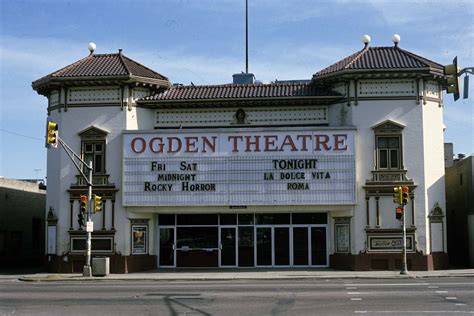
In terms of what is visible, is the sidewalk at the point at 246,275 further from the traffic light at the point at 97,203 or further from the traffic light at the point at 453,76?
the traffic light at the point at 453,76

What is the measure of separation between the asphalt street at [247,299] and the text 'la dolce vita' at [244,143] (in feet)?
28.8

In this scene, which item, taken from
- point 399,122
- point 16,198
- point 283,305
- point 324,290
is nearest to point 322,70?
point 399,122

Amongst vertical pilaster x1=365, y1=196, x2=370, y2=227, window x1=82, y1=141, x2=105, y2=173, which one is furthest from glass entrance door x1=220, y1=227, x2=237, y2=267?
window x1=82, y1=141, x2=105, y2=173

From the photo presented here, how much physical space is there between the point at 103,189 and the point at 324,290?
14.9 meters

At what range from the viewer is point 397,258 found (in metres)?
30.7

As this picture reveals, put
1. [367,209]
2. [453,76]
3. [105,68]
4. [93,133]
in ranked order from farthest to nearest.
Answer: [105,68] < [93,133] < [367,209] < [453,76]

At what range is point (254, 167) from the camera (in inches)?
1234

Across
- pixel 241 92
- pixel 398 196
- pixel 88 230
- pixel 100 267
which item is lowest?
pixel 100 267

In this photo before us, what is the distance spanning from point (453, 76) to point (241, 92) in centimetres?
1792

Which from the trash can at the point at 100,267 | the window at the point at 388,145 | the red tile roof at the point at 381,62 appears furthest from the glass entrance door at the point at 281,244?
the trash can at the point at 100,267

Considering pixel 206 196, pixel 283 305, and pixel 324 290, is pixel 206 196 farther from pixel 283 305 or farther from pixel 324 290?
pixel 283 305

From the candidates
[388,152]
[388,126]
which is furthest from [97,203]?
[388,126]

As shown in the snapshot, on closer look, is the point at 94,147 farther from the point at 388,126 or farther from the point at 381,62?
the point at 381,62

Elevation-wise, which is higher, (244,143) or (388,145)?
(244,143)
